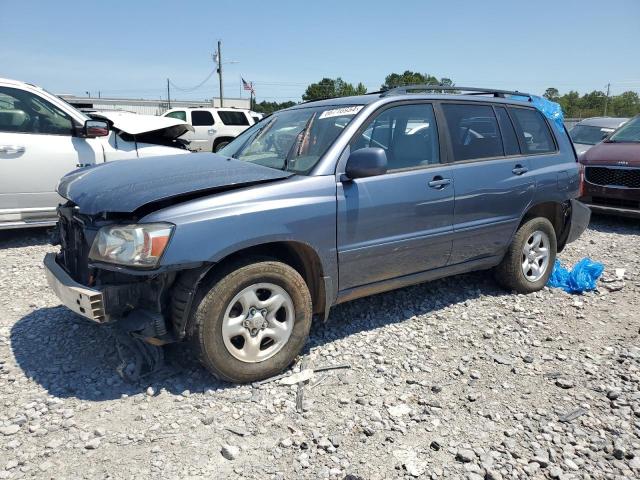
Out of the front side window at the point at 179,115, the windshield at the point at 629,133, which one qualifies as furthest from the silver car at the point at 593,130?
the front side window at the point at 179,115

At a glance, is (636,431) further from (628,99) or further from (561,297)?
(628,99)

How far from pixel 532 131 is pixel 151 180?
3.53m

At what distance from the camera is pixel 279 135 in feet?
12.6

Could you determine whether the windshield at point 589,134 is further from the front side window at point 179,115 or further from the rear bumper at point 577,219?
the front side window at point 179,115

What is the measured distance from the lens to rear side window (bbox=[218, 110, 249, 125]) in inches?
645

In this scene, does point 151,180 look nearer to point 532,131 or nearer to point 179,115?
point 532,131

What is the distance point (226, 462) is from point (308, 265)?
52.3 inches

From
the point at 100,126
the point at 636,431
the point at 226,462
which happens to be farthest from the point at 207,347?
the point at 100,126

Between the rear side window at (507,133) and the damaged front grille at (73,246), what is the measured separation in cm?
347

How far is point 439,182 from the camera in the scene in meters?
3.75

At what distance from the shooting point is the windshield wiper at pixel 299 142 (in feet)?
11.3

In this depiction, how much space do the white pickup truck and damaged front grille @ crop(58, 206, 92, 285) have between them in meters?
2.41

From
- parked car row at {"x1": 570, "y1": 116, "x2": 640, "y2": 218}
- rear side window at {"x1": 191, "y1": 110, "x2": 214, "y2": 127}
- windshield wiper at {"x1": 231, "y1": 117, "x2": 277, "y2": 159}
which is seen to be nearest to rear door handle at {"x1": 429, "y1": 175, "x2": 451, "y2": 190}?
windshield wiper at {"x1": 231, "y1": 117, "x2": 277, "y2": 159}

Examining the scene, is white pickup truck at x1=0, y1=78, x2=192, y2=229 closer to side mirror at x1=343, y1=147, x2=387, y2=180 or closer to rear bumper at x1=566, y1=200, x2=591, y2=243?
side mirror at x1=343, y1=147, x2=387, y2=180
